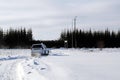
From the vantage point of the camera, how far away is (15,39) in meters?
130

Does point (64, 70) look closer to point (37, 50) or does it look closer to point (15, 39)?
point (37, 50)

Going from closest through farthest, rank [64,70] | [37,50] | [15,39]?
[64,70]
[37,50]
[15,39]

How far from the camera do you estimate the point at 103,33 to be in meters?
137

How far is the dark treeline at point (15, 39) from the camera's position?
4953 inches

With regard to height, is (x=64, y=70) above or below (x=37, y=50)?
below

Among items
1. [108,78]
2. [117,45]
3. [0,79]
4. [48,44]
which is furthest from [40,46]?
[117,45]

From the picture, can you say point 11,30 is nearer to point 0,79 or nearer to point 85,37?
point 85,37

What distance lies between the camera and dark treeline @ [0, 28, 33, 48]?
125812 millimetres

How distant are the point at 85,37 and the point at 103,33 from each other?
977 cm

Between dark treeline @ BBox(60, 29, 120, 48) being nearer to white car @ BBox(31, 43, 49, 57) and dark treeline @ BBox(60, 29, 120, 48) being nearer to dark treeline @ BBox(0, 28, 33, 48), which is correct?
dark treeline @ BBox(0, 28, 33, 48)

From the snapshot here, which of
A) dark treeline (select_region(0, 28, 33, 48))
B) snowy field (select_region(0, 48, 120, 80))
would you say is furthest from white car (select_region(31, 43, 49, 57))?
dark treeline (select_region(0, 28, 33, 48))

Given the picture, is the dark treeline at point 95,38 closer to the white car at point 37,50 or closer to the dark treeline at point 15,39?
the dark treeline at point 15,39

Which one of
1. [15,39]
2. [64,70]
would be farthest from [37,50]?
[15,39]

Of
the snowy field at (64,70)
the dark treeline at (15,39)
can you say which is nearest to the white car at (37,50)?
the snowy field at (64,70)
